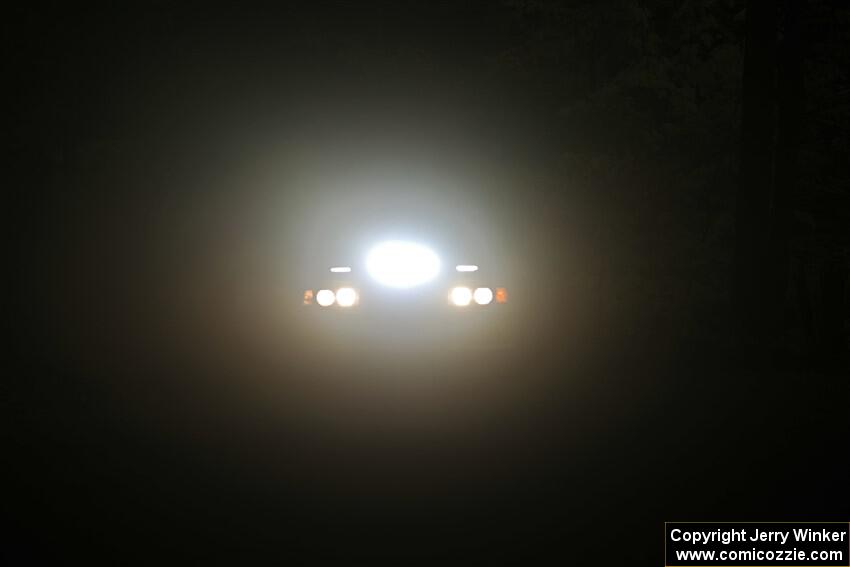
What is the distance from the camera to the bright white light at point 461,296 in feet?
35.4

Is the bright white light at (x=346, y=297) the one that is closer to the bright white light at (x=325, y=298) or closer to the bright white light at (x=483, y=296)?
the bright white light at (x=325, y=298)

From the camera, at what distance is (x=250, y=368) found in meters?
13.2

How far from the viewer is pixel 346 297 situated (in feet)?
35.3

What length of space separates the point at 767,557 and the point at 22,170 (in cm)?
2396

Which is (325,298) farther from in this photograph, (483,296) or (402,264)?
(483,296)

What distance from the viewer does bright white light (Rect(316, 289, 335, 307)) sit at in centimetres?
1078

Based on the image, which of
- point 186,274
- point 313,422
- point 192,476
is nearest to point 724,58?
point 186,274

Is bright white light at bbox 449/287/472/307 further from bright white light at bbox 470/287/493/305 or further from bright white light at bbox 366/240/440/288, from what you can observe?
bright white light at bbox 366/240/440/288

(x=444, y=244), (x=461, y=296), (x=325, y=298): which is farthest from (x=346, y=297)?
(x=444, y=244)

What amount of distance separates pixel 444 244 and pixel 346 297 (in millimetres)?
1578

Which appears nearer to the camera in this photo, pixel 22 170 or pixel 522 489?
pixel 522 489

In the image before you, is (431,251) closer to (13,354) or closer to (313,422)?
(313,422)

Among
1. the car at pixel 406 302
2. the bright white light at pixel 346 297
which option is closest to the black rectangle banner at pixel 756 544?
the car at pixel 406 302

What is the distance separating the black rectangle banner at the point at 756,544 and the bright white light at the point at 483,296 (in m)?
5.04
